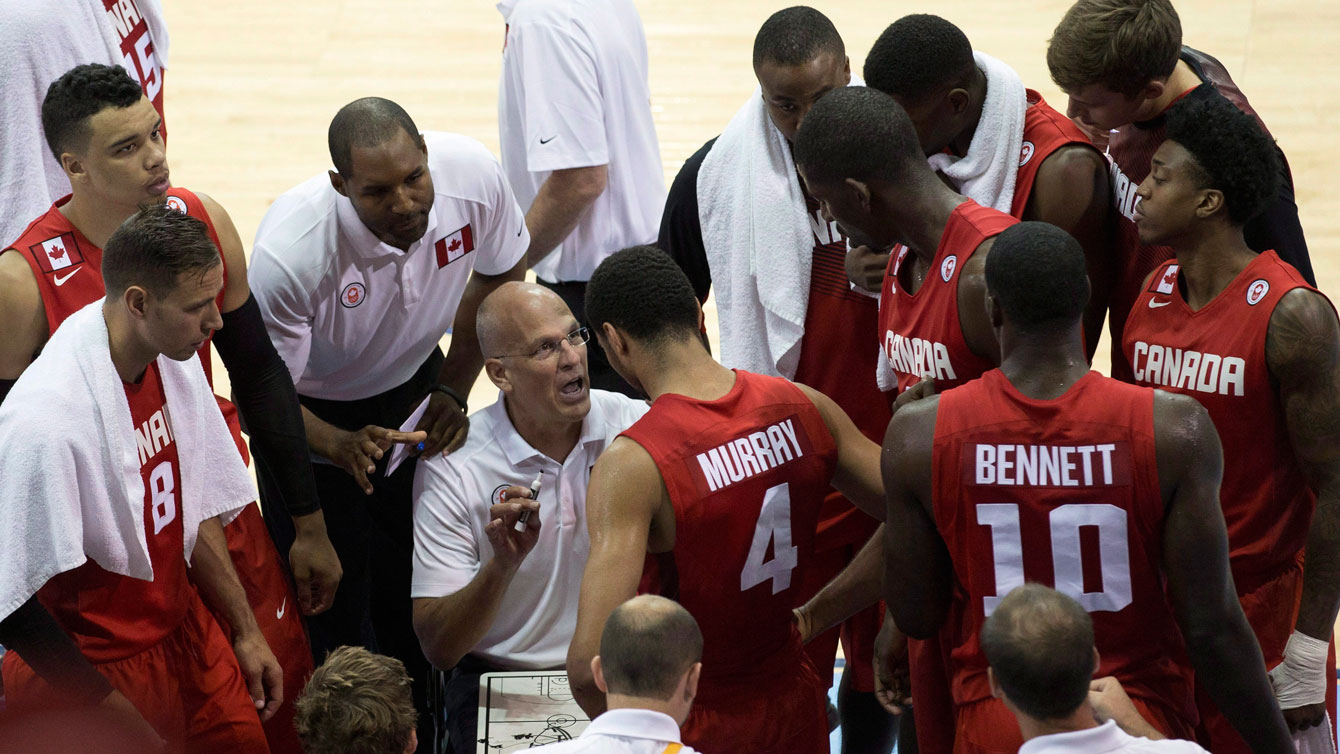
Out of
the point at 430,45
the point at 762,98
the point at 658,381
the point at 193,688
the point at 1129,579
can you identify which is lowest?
the point at 193,688

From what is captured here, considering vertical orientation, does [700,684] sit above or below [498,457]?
below

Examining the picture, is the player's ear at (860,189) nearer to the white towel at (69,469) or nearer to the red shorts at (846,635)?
the red shorts at (846,635)

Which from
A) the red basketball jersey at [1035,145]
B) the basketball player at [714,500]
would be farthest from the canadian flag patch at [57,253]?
the red basketball jersey at [1035,145]

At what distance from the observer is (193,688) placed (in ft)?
9.16

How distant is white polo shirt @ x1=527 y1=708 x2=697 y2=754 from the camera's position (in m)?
1.92

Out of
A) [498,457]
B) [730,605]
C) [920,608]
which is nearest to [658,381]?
[730,605]

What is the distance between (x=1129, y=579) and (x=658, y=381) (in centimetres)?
82

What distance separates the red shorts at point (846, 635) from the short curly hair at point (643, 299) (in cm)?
77

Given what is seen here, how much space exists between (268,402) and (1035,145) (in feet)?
5.49

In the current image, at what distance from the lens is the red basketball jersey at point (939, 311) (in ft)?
8.00

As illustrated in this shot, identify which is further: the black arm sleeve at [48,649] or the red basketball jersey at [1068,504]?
the black arm sleeve at [48,649]

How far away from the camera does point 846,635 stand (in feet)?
10.5

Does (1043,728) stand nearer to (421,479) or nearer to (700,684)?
(700,684)

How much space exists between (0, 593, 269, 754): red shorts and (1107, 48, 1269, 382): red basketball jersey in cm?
185
